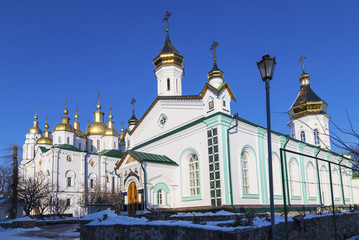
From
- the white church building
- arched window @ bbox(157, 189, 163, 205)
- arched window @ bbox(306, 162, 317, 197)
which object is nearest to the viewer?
the white church building

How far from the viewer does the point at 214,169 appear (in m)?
15.3

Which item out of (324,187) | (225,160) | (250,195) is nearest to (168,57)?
(225,160)

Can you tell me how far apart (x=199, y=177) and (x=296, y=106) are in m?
18.1

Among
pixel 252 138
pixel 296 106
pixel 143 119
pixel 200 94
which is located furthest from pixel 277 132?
pixel 296 106

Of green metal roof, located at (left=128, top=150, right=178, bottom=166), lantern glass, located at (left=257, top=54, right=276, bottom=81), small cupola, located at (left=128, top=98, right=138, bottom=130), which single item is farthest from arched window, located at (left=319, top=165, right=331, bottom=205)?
lantern glass, located at (left=257, top=54, right=276, bottom=81)

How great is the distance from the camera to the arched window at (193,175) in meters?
16.6

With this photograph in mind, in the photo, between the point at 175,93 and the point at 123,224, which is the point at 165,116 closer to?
the point at 175,93

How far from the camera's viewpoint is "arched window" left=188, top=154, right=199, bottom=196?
16.6 m

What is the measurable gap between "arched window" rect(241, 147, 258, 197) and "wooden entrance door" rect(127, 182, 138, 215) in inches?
228

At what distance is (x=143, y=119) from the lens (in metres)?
20.9

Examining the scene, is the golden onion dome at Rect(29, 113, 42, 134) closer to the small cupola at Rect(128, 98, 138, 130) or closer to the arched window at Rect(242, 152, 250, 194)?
the small cupola at Rect(128, 98, 138, 130)

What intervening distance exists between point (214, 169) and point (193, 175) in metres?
2.10

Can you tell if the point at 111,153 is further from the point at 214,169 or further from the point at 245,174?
the point at 214,169

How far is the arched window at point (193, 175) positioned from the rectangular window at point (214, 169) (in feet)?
4.72
